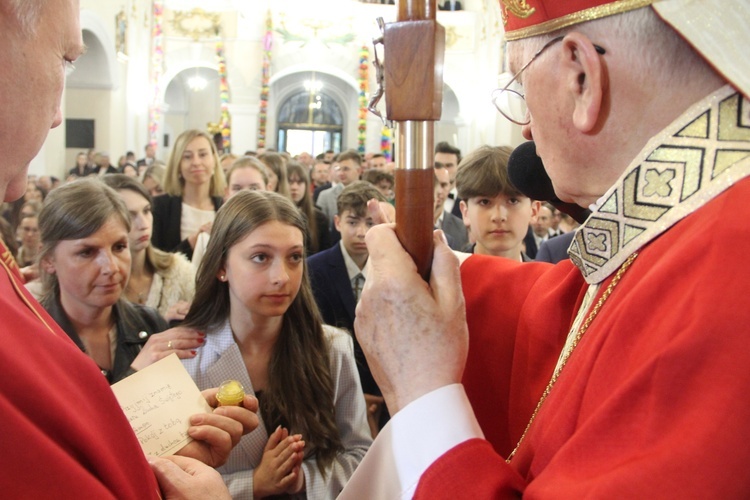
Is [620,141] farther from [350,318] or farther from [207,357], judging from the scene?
Answer: [350,318]

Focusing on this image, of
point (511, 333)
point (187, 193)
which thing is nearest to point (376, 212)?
point (511, 333)

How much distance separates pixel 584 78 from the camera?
0.94 m

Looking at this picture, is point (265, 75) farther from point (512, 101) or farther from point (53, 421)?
point (53, 421)

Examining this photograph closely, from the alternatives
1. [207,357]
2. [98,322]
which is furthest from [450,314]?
[98,322]

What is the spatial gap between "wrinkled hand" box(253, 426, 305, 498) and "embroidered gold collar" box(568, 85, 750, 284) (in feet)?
3.86

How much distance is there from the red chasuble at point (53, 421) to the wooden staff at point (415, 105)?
0.49 m

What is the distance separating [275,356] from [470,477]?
54.9 inches

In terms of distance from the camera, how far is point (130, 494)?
2.91ft

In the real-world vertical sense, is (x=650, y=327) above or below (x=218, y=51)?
below

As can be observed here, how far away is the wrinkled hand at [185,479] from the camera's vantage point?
1.13 m

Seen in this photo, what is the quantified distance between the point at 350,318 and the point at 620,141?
228 centimetres

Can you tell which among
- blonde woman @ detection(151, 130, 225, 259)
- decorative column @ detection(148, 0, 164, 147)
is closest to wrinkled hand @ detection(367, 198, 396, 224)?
blonde woman @ detection(151, 130, 225, 259)

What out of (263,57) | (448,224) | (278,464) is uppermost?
(263,57)

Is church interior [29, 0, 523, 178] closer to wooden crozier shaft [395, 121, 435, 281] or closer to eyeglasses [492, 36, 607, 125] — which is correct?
eyeglasses [492, 36, 607, 125]
